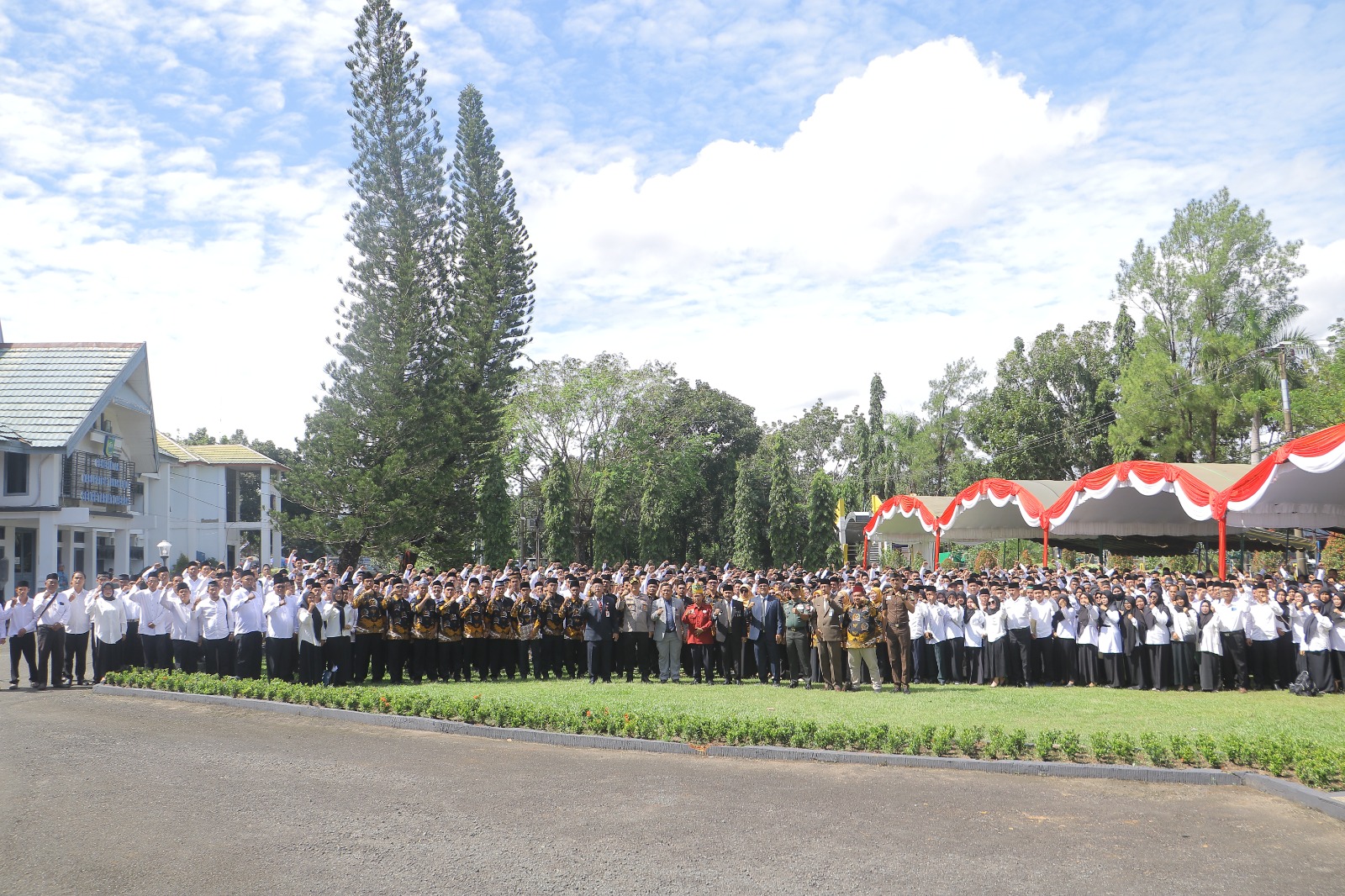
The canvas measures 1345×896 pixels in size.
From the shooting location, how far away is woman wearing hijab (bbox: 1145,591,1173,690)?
13.1 metres

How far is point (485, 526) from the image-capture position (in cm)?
3531

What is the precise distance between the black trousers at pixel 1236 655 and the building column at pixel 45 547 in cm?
2740

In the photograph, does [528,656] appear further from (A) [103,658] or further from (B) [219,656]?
(A) [103,658]

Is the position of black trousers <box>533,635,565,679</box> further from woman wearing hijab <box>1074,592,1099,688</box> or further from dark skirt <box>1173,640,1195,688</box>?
dark skirt <box>1173,640,1195,688</box>

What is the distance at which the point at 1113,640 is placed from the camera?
1340 centimetres

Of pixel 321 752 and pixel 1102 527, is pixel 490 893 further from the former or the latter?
pixel 1102 527

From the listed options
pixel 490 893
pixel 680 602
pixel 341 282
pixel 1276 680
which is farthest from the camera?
pixel 341 282

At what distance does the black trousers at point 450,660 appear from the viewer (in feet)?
45.6

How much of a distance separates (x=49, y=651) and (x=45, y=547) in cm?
1573

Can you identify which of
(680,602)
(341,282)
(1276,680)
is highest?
(341,282)

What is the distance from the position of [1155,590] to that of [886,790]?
8.14m

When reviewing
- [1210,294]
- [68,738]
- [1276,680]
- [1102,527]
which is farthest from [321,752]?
[1210,294]

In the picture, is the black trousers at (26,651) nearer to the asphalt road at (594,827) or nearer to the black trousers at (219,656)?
the black trousers at (219,656)

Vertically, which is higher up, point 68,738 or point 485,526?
point 485,526
